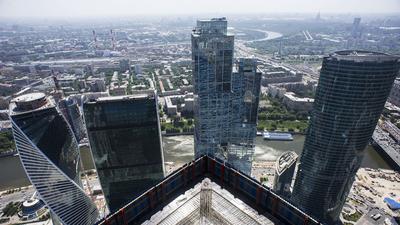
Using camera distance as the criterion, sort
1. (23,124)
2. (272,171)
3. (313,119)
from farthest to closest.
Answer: (272,171) < (313,119) < (23,124)

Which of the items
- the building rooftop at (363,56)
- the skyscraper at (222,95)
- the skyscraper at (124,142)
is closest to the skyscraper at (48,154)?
the skyscraper at (124,142)

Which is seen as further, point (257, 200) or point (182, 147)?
point (182, 147)

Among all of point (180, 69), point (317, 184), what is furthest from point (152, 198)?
point (180, 69)

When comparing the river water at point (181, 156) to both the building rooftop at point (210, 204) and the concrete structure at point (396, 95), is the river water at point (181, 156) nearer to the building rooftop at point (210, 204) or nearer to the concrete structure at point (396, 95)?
the concrete structure at point (396, 95)

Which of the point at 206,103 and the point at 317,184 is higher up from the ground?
the point at 206,103

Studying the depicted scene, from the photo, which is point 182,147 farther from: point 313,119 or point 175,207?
point 175,207

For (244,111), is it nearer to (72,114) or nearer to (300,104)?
(72,114)
